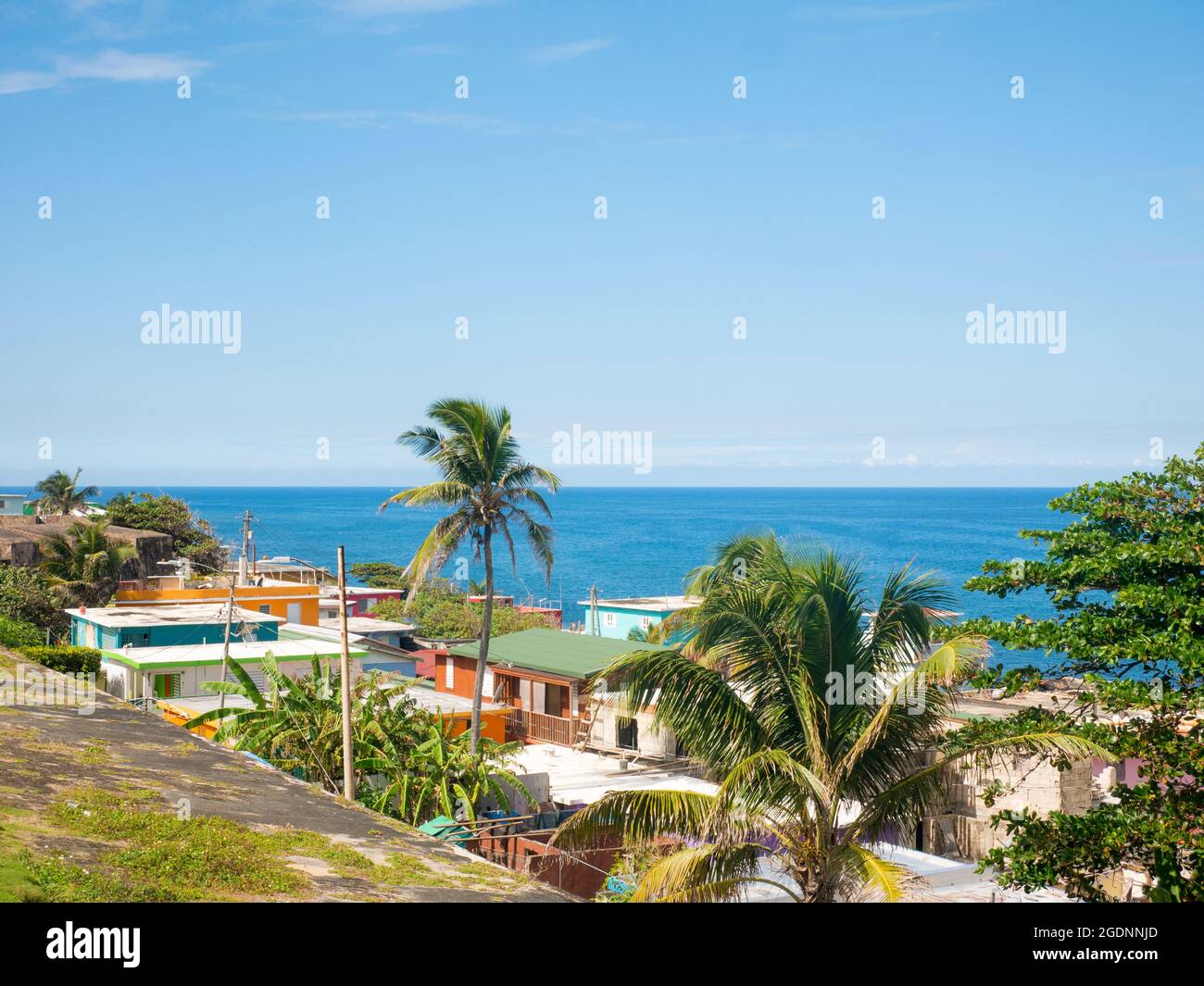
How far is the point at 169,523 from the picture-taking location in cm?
6512

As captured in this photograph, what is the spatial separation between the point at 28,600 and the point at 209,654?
10.5m

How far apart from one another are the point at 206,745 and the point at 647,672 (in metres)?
5.10

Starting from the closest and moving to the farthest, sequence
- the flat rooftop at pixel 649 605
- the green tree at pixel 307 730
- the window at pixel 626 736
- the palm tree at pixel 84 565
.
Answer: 1. the green tree at pixel 307 730
2. the window at pixel 626 736
3. the palm tree at pixel 84 565
4. the flat rooftop at pixel 649 605

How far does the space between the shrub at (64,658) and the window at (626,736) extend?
14255mm

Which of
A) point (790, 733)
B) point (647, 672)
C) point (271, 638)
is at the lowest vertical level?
point (271, 638)

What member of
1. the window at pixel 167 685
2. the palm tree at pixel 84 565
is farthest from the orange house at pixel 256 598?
the window at pixel 167 685

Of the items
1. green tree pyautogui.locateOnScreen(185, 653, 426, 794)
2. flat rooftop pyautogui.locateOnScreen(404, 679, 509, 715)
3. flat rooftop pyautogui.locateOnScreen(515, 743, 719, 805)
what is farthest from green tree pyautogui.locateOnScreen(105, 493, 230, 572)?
green tree pyautogui.locateOnScreen(185, 653, 426, 794)

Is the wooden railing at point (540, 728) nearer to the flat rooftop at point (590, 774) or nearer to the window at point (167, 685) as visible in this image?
the flat rooftop at point (590, 774)

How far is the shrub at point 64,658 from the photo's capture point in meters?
21.3

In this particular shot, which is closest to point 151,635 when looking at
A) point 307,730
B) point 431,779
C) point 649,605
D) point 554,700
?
point 554,700

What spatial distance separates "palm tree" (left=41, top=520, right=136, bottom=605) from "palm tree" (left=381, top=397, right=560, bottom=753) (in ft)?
81.7
